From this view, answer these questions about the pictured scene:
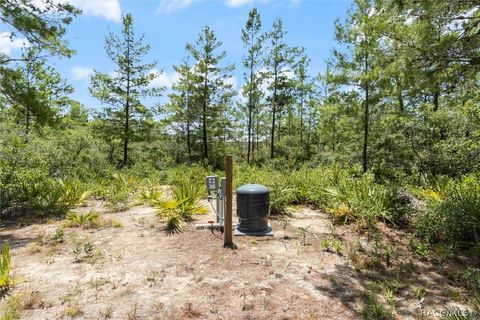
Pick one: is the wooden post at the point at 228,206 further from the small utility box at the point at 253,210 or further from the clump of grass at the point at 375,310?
the clump of grass at the point at 375,310

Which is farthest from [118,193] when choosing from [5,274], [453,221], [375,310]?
[453,221]

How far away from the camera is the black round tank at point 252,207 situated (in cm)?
565

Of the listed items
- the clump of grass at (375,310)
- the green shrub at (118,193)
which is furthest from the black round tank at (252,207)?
the green shrub at (118,193)

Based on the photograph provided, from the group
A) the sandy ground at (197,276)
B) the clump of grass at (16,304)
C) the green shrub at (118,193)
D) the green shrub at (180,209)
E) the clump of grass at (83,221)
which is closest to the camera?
the clump of grass at (16,304)

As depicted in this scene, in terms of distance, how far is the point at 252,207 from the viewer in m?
5.66

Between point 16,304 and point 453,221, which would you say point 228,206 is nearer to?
point 16,304

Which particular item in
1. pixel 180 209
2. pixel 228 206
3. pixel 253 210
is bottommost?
pixel 180 209

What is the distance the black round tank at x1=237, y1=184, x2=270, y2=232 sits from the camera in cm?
565

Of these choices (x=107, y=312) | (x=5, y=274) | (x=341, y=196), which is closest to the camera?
(x=107, y=312)

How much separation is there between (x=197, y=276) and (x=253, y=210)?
1.93 metres

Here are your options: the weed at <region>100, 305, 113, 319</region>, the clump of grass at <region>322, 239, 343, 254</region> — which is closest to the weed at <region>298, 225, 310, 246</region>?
the clump of grass at <region>322, 239, 343, 254</region>

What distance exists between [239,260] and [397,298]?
2.00m

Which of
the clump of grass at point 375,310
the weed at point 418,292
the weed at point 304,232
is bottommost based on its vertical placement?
the weed at point 418,292

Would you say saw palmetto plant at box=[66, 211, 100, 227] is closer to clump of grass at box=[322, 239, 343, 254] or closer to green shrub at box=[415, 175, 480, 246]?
clump of grass at box=[322, 239, 343, 254]
